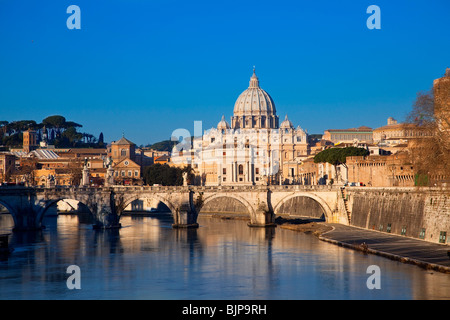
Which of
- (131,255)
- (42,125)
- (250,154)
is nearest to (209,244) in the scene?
(131,255)

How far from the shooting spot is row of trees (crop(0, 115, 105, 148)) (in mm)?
141625

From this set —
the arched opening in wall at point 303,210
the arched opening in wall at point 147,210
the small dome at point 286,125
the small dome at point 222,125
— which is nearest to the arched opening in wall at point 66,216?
the arched opening in wall at point 147,210

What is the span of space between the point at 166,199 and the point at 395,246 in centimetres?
2376

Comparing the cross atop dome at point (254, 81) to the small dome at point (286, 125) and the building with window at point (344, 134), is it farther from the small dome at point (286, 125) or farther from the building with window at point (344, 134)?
the building with window at point (344, 134)

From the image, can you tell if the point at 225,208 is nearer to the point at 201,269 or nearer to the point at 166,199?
the point at 166,199

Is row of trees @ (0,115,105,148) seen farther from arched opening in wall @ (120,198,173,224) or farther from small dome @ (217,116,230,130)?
arched opening in wall @ (120,198,173,224)

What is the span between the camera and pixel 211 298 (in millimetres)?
29891

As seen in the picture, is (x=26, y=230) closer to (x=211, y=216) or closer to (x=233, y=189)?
(x=233, y=189)

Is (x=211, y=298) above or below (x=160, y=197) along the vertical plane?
below

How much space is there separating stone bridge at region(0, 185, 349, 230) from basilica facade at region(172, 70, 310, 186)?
50759mm

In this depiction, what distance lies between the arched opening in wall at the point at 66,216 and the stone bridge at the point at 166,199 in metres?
1.18

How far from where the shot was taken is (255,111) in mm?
147000
